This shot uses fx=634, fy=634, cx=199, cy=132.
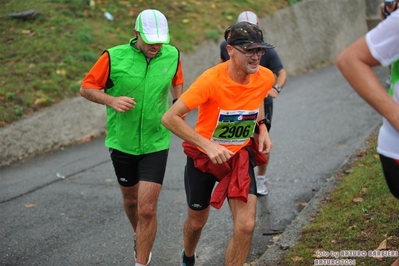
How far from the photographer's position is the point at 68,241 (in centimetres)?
654

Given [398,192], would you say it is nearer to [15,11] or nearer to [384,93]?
[384,93]

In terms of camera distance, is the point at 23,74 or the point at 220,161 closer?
the point at 220,161

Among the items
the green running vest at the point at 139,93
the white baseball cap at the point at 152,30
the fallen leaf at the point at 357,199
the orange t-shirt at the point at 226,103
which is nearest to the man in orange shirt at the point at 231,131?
the orange t-shirt at the point at 226,103

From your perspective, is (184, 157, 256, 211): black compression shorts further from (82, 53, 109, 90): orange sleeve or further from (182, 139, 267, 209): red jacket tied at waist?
(82, 53, 109, 90): orange sleeve

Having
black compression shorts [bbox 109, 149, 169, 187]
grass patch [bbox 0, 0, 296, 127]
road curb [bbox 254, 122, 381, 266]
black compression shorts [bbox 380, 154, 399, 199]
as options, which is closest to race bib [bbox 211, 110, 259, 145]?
black compression shorts [bbox 109, 149, 169, 187]

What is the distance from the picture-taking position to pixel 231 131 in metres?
4.84

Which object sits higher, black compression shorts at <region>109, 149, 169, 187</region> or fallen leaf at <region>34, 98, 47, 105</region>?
black compression shorts at <region>109, 149, 169, 187</region>

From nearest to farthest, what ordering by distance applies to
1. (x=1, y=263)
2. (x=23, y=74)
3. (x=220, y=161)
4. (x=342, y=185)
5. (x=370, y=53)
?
1. (x=370, y=53)
2. (x=220, y=161)
3. (x=1, y=263)
4. (x=342, y=185)
5. (x=23, y=74)

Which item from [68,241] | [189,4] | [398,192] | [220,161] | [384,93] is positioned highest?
[384,93]

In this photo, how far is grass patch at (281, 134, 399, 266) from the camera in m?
5.14

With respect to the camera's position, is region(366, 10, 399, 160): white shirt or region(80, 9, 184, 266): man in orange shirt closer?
region(366, 10, 399, 160): white shirt

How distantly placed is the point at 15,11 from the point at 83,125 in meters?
4.38

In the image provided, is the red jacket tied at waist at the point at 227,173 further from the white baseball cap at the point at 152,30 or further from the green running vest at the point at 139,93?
the white baseball cap at the point at 152,30

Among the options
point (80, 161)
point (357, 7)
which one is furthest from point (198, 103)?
point (357, 7)
